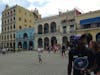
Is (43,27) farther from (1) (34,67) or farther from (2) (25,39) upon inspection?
(1) (34,67)

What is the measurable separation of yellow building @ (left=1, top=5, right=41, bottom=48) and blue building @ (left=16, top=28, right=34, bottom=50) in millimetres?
2398

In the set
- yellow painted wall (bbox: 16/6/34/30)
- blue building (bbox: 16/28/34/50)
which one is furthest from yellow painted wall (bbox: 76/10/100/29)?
yellow painted wall (bbox: 16/6/34/30)

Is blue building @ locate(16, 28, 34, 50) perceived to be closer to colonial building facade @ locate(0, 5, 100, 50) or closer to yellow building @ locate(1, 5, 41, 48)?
colonial building facade @ locate(0, 5, 100, 50)

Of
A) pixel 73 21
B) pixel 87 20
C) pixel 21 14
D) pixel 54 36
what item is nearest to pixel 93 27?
pixel 87 20

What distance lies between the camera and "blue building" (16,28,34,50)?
5628cm

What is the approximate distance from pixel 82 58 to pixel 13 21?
6093 cm

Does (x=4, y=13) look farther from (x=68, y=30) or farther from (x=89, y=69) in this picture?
(x=89, y=69)

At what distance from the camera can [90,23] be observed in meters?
42.3

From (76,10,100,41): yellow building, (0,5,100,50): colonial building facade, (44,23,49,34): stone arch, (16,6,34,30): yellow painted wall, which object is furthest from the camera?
(16,6,34,30): yellow painted wall

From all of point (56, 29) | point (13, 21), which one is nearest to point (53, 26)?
point (56, 29)

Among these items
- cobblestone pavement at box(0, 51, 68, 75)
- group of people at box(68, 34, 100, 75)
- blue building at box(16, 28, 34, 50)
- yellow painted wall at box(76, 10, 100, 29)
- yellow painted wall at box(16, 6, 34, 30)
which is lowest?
cobblestone pavement at box(0, 51, 68, 75)

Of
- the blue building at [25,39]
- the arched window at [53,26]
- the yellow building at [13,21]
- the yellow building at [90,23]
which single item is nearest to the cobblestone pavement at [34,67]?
the yellow building at [90,23]

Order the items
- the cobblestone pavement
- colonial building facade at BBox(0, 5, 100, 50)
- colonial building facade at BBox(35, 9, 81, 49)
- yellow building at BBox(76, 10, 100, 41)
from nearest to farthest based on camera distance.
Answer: the cobblestone pavement < yellow building at BBox(76, 10, 100, 41) < colonial building facade at BBox(0, 5, 100, 50) < colonial building facade at BBox(35, 9, 81, 49)

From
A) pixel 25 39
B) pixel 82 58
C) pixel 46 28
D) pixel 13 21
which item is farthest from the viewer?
pixel 13 21
